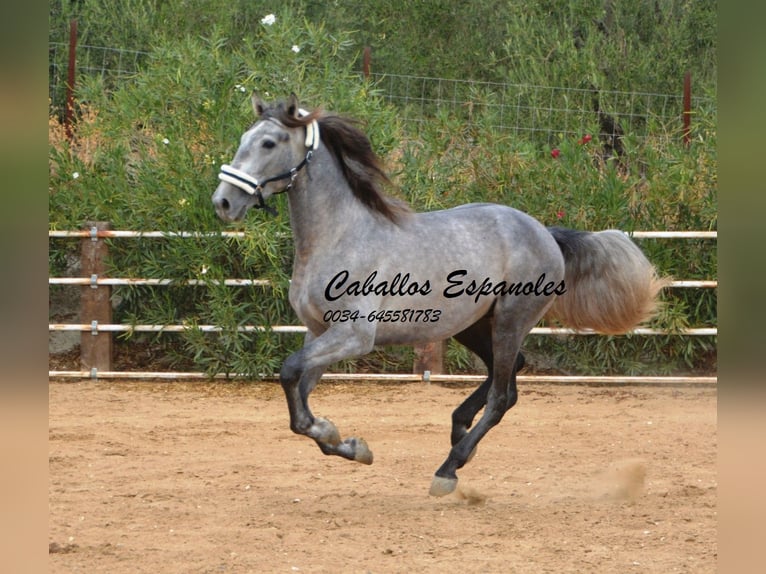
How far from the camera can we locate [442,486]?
4.29 m

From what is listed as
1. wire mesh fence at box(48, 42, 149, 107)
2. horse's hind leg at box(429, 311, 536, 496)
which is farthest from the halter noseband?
wire mesh fence at box(48, 42, 149, 107)

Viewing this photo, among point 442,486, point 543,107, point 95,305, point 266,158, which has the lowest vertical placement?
A: point 95,305

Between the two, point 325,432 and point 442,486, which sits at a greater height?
point 325,432

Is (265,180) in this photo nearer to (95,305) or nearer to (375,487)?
(375,487)

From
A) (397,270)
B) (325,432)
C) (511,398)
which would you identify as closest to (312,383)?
(325,432)

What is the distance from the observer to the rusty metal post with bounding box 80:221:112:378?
782 cm

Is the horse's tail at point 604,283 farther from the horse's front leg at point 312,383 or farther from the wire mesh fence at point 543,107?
the wire mesh fence at point 543,107

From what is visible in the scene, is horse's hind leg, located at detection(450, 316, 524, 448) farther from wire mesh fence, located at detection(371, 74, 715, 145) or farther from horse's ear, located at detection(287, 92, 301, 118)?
wire mesh fence, located at detection(371, 74, 715, 145)

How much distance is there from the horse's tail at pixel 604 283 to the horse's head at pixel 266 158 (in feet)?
5.00

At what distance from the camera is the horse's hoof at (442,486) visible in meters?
4.29

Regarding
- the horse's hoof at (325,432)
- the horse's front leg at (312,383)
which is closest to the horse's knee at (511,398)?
the horse's front leg at (312,383)

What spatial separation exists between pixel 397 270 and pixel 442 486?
98 centimetres

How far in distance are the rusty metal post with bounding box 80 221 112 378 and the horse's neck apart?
13.4ft
